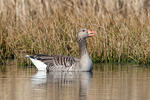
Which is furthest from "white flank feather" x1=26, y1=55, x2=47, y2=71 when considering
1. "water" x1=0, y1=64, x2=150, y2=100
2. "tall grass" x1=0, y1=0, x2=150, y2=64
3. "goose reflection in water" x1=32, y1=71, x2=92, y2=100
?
"tall grass" x1=0, y1=0, x2=150, y2=64

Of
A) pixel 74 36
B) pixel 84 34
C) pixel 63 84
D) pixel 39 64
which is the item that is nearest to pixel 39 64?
pixel 39 64

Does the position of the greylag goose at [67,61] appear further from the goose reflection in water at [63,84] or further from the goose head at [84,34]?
the goose reflection in water at [63,84]

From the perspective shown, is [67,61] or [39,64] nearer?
[67,61]

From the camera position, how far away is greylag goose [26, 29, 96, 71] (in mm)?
16017

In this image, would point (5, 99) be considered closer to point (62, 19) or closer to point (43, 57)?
point (43, 57)

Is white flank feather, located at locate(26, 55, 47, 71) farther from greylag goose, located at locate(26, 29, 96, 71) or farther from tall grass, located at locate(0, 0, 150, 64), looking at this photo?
tall grass, located at locate(0, 0, 150, 64)

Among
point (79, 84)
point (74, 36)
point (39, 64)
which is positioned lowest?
point (79, 84)

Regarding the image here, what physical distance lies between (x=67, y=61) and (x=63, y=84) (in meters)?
3.23

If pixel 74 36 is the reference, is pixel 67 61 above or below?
below

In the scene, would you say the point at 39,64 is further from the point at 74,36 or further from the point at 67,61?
the point at 74,36

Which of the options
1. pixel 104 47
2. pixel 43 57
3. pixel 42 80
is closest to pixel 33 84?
pixel 42 80

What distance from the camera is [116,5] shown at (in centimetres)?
2419

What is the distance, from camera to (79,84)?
510 inches

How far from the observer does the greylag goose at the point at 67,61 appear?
52.5ft
